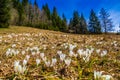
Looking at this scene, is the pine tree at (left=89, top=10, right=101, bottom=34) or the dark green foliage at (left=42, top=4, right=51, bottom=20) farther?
the dark green foliage at (left=42, top=4, right=51, bottom=20)

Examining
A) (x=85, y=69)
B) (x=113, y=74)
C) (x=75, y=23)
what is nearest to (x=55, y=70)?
(x=85, y=69)

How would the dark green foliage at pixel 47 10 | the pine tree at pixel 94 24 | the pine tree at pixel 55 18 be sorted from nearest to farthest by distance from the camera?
the pine tree at pixel 94 24, the pine tree at pixel 55 18, the dark green foliage at pixel 47 10

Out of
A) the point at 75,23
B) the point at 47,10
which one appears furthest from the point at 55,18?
the point at 75,23

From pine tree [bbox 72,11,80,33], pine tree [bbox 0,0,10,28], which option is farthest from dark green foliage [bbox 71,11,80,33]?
pine tree [bbox 0,0,10,28]

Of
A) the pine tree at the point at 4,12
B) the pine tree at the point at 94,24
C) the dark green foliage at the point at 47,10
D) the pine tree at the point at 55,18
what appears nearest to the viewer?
the pine tree at the point at 4,12

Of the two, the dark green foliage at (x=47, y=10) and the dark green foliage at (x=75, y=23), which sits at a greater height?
the dark green foliage at (x=47, y=10)

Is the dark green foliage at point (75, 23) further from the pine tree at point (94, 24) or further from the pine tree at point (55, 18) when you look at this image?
the pine tree at point (55, 18)

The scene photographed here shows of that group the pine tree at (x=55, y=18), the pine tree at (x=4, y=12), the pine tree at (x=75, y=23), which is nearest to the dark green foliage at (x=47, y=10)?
the pine tree at (x=55, y=18)

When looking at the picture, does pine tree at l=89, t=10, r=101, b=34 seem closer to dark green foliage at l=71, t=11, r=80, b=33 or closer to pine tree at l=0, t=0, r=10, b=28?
dark green foliage at l=71, t=11, r=80, b=33

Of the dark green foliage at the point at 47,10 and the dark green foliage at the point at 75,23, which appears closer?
the dark green foliage at the point at 75,23

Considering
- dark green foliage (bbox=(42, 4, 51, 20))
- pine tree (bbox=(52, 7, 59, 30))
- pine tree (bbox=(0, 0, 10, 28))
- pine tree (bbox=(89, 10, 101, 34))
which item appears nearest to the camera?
pine tree (bbox=(0, 0, 10, 28))

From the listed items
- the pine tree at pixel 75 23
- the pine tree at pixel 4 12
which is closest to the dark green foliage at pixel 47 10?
the pine tree at pixel 75 23

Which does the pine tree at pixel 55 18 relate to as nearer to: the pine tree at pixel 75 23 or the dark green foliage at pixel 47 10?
the dark green foliage at pixel 47 10

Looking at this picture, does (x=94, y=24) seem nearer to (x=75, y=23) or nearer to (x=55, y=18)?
(x=75, y=23)
